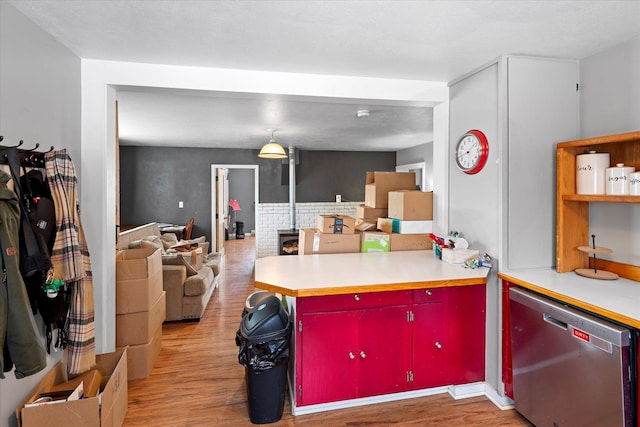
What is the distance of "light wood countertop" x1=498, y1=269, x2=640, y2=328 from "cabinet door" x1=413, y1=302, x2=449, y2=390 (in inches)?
20.2

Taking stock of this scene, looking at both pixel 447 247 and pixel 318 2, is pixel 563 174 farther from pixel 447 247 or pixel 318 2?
pixel 318 2

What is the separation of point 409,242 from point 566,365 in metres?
1.57

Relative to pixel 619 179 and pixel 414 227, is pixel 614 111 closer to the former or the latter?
pixel 619 179

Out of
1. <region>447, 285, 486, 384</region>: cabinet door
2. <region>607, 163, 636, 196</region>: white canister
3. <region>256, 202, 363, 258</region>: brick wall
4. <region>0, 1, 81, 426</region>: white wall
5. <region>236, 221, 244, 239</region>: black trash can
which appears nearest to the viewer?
<region>0, 1, 81, 426</region>: white wall

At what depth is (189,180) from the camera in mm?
6879

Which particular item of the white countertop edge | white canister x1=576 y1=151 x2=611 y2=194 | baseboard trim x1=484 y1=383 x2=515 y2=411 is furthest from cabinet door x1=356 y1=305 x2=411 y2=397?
white canister x1=576 y1=151 x2=611 y2=194

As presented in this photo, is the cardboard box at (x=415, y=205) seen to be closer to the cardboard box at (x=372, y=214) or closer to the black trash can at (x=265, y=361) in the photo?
the cardboard box at (x=372, y=214)

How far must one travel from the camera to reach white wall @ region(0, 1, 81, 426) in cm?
165

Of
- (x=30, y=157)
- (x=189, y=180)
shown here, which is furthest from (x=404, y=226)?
(x=189, y=180)

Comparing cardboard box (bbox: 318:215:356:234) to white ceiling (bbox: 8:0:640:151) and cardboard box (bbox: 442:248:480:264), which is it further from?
white ceiling (bbox: 8:0:640:151)

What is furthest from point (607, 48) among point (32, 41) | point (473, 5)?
point (32, 41)

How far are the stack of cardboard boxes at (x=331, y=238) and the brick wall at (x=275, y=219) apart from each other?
4.18m

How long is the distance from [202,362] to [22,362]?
1.65 m

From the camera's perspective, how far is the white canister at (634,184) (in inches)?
73.8
